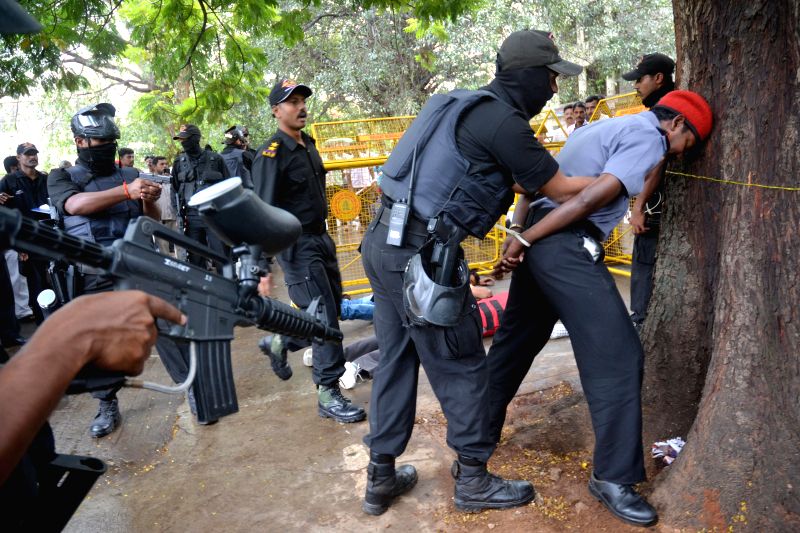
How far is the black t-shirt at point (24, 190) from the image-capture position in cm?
718

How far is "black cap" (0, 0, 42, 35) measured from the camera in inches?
46.3

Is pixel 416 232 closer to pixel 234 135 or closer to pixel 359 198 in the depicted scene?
pixel 359 198

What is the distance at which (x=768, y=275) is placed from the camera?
2.47 m

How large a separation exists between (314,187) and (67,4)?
8.02 ft

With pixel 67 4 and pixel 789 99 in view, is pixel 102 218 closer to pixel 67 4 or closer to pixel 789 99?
pixel 67 4

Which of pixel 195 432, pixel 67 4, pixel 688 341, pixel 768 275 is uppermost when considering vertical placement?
pixel 67 4

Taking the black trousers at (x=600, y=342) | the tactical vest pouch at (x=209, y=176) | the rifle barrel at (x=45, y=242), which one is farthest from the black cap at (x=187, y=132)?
the rifle barrel at (x=45, y=242)

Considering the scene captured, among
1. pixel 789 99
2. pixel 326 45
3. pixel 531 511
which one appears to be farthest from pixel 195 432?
pixel 326 45

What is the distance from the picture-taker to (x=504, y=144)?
2.48m

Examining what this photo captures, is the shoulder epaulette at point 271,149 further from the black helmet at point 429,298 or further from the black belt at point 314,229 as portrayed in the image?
the black helmet at point 429,298

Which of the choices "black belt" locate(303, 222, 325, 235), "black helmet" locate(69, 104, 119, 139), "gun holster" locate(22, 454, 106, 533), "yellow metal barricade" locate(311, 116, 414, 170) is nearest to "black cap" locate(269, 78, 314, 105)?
"black belt" locate(303, 222, 325, 235)

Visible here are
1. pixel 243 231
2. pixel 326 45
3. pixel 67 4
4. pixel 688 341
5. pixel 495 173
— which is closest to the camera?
pixel 243 231

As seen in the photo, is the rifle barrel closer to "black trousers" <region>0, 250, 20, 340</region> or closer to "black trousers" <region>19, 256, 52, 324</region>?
"black trousers" <region>0, 250, 20, 340</region>

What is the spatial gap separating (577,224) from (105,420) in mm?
3402
